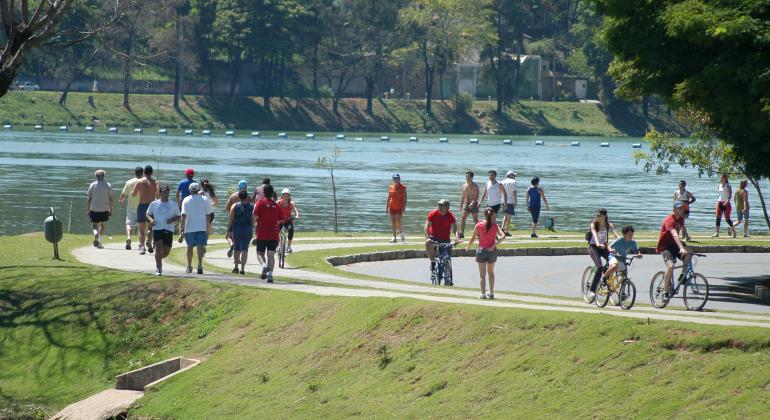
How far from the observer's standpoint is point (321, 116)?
5546 inches

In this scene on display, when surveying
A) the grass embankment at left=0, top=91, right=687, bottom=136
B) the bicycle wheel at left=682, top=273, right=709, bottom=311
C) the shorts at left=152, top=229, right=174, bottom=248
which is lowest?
the bicycle wheel at left=682, top=273, right=709, bottom=311

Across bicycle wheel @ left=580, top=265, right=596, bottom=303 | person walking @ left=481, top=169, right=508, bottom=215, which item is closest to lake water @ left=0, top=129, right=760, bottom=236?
person walking @ left=481, top=169, right=508, bottom=215

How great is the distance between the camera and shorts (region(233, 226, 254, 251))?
2398cm

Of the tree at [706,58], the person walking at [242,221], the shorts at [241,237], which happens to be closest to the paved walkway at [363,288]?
the shorts at [241,237]

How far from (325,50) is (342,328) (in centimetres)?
12116

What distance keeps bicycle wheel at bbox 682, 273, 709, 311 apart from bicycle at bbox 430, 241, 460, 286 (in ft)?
18.6

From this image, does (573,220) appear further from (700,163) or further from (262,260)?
(262,260)

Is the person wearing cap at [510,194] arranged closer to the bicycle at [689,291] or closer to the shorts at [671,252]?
the shorts at [671,252]

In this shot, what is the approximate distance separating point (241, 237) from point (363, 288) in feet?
9.41

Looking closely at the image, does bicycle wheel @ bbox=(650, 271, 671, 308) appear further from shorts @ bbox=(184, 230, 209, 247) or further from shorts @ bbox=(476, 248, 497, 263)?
shorts @ bbox=(184, 230, 209, 247)

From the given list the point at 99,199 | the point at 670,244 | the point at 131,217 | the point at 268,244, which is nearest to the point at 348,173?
the point at 131,217

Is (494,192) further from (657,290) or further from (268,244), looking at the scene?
(657,290)

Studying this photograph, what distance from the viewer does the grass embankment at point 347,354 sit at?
14.6 metres

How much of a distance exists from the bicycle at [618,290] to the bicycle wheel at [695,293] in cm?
105
